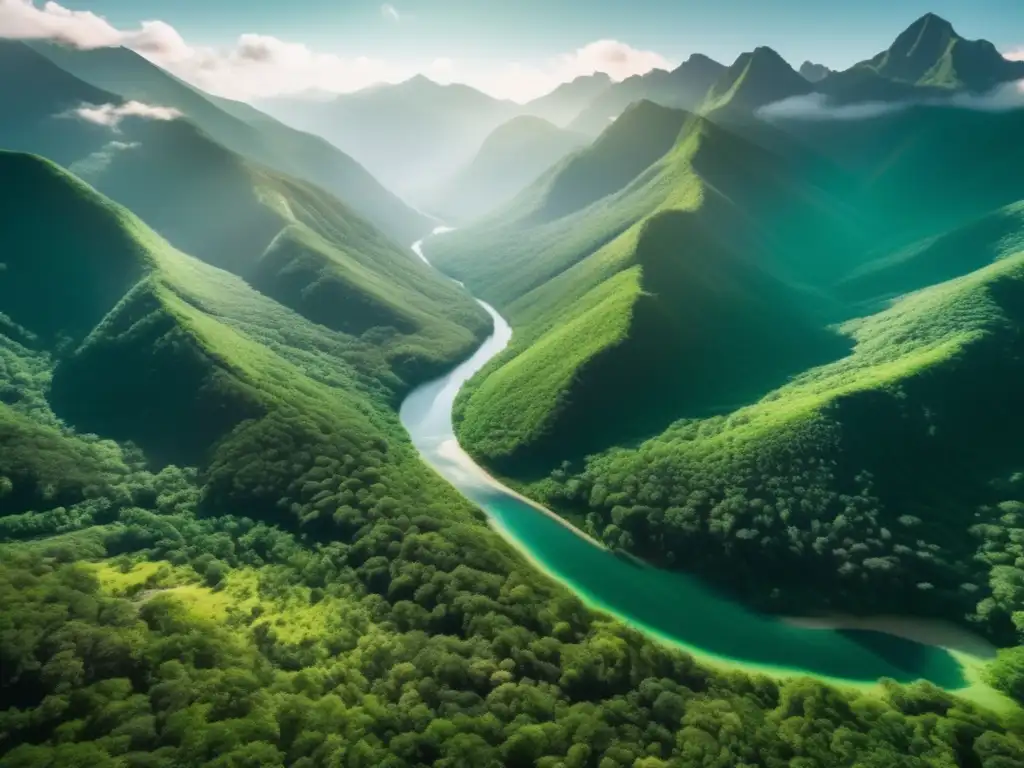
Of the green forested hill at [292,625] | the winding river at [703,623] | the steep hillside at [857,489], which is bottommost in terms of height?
the green forested hill at [292,625]

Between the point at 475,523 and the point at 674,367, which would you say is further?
the point at 674,367

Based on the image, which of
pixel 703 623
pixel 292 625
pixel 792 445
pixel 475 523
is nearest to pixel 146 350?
pixel 475 523

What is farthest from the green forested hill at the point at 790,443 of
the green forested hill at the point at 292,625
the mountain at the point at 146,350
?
the mountain at the point at 146,350

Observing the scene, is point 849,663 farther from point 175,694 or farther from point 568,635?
point 175,694

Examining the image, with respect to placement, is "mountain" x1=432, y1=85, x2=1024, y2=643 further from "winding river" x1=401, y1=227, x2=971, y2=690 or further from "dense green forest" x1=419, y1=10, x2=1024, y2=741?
"winding river" x1=401, y1=227, x2=971, y2=690

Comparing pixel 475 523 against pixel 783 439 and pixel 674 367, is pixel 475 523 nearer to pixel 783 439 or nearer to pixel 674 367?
pixel 783 439

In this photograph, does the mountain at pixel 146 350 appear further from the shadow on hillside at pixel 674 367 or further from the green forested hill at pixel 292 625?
the shadow on hillside at pixel 674 367

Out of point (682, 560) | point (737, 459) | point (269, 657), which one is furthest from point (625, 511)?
point (269, 657)
